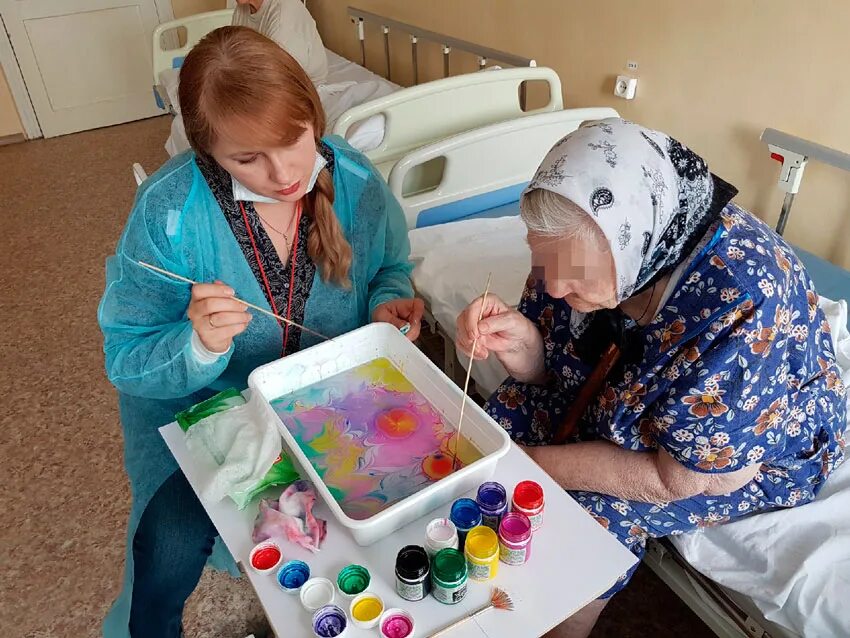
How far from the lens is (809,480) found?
51.3 inches

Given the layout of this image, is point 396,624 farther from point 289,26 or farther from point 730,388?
point 289,26

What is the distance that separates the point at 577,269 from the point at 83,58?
17.0ft

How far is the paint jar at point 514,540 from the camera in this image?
3.11 ft

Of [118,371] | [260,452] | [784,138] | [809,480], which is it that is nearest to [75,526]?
[118,371]

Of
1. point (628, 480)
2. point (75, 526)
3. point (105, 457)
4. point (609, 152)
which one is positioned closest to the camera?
point (609, 152)

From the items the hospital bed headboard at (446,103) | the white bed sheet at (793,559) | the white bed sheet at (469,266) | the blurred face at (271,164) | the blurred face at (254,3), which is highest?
the blurred face at (271,164)

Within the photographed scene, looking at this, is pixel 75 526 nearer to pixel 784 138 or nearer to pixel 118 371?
pixel 118 371

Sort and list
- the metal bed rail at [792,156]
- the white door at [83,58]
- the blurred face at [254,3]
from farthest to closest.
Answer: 1. the white door at [83,58]
2. the blurred face at [254,3]
3. the metal bed rail at [792,156]

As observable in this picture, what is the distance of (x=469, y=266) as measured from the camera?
6.54 feet

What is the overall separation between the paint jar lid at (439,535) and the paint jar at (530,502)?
106 mm

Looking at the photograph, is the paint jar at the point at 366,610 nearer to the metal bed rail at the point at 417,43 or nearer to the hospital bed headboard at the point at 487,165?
the hospital bed headboard at the point at 487,165

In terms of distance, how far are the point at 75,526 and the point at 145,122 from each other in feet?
13.2

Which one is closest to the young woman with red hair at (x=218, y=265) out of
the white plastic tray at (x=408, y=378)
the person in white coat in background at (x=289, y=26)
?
the white plastic tray at (x=408, y=378)

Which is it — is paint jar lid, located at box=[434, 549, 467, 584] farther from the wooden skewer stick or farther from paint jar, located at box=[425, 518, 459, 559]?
the wooden skewer stick
